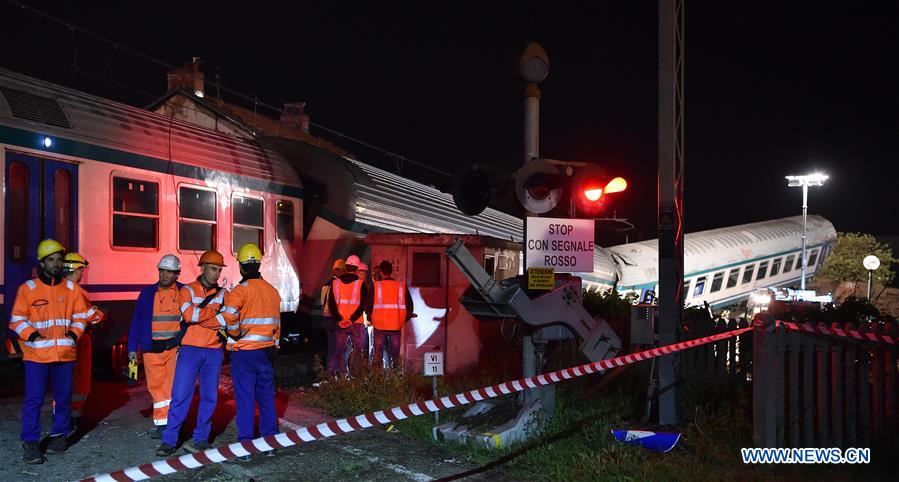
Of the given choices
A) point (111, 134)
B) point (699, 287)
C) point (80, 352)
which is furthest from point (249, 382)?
point (699, 287)

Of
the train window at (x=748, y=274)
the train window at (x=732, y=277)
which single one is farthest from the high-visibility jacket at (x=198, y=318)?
the train window at (x=748, y=274)

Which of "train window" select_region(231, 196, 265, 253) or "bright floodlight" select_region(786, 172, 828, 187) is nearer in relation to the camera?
"train window" select_region(231, 196, 265, 253)

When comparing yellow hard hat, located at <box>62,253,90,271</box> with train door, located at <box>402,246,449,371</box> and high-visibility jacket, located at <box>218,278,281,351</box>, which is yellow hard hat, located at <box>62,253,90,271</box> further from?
train door, located at <box>402,246,449,371</box>

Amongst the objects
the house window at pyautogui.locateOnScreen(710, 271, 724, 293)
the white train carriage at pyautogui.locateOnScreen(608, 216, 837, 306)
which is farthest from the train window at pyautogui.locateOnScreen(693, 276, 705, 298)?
the house window at pyautogui.locateOnScreen(710, 271, 724, 293)

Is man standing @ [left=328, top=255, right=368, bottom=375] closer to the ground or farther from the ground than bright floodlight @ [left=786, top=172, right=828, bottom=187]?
closer to the ground

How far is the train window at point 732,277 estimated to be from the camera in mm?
28419

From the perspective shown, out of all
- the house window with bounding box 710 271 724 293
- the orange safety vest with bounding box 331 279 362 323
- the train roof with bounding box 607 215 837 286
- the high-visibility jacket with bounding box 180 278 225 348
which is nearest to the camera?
the high-visibility jacket with bounding box 180 278 225 348

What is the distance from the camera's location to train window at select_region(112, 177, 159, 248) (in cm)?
941

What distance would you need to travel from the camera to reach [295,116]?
32.1 meters

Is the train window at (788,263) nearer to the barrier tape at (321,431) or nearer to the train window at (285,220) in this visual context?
the train window at (285,220)

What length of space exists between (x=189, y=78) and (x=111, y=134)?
19.0m

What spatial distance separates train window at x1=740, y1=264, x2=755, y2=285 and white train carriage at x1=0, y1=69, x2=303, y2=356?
883 inches

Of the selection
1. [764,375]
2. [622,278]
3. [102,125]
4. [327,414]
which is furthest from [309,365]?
[622,278]

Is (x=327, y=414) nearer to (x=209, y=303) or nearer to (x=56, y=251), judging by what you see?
(x=209, y=303)
